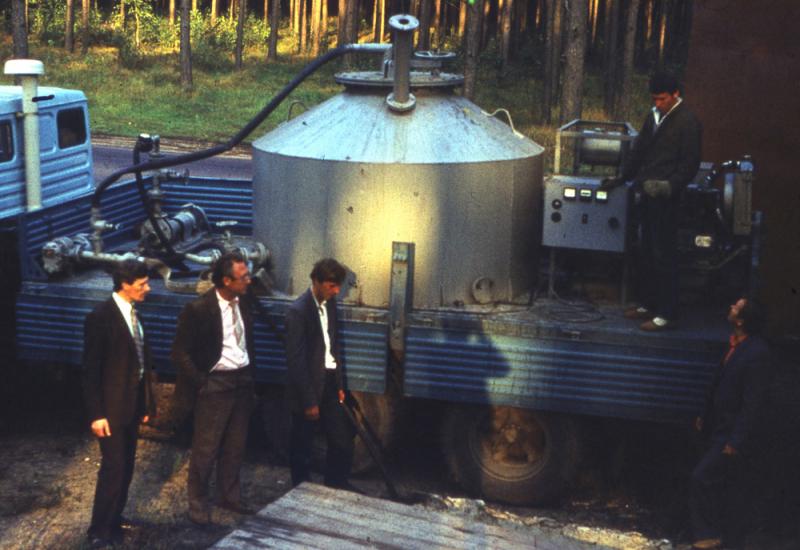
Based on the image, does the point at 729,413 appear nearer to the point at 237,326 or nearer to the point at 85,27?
the point at 237,326

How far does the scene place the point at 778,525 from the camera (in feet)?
25.1

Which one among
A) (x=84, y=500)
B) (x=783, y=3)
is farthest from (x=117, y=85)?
(x=84, y=500)

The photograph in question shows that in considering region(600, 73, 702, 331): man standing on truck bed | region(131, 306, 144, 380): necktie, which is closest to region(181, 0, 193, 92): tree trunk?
region(600, 73, 702, 331): man standing on truck bed

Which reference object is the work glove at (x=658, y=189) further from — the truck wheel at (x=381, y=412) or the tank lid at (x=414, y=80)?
the truck wheel at (x=381, y=412)

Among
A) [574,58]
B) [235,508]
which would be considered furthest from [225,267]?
[574,58]

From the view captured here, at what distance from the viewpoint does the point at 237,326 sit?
276 inches

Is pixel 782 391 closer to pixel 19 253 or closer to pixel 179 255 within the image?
pixel 179 255

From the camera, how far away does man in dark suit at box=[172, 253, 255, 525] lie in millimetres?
6871

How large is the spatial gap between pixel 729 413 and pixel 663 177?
1822 mm

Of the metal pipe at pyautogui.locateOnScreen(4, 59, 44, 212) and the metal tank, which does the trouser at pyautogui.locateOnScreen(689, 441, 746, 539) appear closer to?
the metal tank

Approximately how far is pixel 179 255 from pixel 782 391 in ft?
17.5

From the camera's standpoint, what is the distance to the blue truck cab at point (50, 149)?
9797mm

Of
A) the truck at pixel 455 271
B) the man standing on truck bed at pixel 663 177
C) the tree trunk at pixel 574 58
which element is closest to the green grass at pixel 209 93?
the tree trunk at pixel 574 58

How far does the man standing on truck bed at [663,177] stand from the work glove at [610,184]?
3.4 inches
